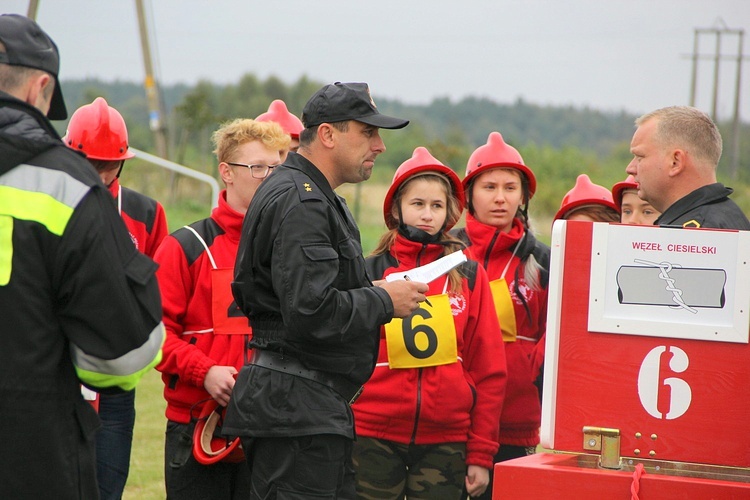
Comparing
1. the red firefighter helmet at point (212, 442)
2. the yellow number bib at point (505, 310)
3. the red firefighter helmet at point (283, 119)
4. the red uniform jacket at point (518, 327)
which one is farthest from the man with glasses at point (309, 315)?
the red firefighter helmet at point (283, 119)

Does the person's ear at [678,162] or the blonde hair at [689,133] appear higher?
the blonde hair at [689,133]

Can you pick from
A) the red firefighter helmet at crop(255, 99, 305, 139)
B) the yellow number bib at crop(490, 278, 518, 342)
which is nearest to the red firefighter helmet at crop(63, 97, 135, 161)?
the red firefighter helmet at crop(255, 99, 305, 139)

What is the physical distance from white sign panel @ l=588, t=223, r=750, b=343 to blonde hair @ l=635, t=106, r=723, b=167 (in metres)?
1.03

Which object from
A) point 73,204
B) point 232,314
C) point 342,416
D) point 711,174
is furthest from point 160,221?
A: point 711,174

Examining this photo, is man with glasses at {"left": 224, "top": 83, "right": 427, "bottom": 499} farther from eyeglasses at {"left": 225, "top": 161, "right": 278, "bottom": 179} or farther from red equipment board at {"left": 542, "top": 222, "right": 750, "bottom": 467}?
eyeglasses at {"left": 225, "top": 161, "right": 278, "bottom": 179}

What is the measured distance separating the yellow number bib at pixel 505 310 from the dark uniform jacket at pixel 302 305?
1.49 m

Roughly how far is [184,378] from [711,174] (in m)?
2.55

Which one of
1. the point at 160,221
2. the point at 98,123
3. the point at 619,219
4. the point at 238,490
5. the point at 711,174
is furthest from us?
the point at 619,219

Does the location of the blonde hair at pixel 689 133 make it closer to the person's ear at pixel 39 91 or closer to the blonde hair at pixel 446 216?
the blonde hair at pixel 446 216

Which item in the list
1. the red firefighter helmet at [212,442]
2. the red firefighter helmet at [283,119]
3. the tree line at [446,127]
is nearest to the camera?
the red firefighter helmet at [212,442]

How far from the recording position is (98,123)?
15.4 ft

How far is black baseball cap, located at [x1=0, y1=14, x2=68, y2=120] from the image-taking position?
9.02ft

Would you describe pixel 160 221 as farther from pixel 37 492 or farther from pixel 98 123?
pixel 37 492

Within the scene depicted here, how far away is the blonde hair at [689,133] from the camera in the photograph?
13.1 feet
